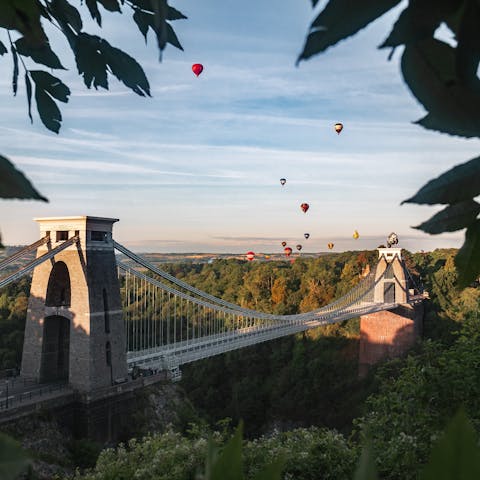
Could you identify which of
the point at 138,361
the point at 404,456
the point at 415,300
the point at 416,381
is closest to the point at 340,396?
the point at 415,300

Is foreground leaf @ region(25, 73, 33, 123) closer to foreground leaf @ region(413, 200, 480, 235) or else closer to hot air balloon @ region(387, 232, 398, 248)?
foreground leaf @ region(413, 200, 480, 235)

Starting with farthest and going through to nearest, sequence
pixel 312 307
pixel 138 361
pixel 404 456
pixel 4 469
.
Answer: pixel 312 307, pixel 138 361, pixel 404 456, pixel 4 469

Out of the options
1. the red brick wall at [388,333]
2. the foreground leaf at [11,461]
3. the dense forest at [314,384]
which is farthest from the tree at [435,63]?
the red brick wall at [388,333]

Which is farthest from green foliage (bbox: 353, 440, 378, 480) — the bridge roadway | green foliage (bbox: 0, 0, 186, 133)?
the bridge roadway

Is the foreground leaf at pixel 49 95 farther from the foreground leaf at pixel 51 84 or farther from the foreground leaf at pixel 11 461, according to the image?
the foreground leaf at pixel 11 461

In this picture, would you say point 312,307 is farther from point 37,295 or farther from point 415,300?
point 37,295

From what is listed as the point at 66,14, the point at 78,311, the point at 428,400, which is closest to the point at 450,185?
the point at 66,14
